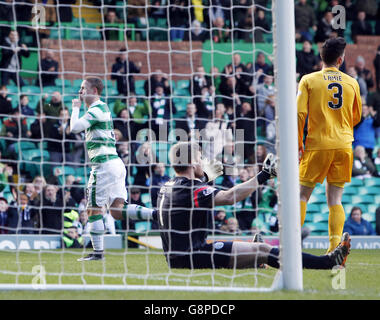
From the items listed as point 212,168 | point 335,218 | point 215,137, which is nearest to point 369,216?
point 215,137

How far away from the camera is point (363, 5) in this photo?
16.4 m

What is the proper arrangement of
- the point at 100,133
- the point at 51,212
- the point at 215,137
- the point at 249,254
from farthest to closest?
the point at 215,137
the point at 51,212
the point at 100,133
the point at 249,254

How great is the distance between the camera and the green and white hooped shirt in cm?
739

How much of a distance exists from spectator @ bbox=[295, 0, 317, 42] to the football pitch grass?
815 centimetres

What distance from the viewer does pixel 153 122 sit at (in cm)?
1137

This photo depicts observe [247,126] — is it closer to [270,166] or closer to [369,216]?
[369,216]

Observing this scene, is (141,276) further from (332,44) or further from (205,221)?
(332,44)

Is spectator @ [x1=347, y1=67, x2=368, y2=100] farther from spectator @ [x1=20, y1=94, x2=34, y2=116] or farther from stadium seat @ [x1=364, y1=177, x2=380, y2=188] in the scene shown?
spectator @ [x1=20, y1=94, x2=34, y2=116]

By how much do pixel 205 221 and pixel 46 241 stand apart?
469cm

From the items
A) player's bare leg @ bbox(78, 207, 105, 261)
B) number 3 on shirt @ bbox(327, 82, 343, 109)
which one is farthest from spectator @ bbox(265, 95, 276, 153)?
player's bare leg @ bbox(78, 207, 105, 261)

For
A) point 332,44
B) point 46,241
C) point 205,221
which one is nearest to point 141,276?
point 205,221

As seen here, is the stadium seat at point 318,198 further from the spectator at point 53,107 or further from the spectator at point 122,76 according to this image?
the spectator at point 53,107

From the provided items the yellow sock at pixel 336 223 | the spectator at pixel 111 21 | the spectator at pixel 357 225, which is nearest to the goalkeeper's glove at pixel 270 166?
the yellow sock at pixel 336 223

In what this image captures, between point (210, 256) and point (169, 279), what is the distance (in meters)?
0.53
